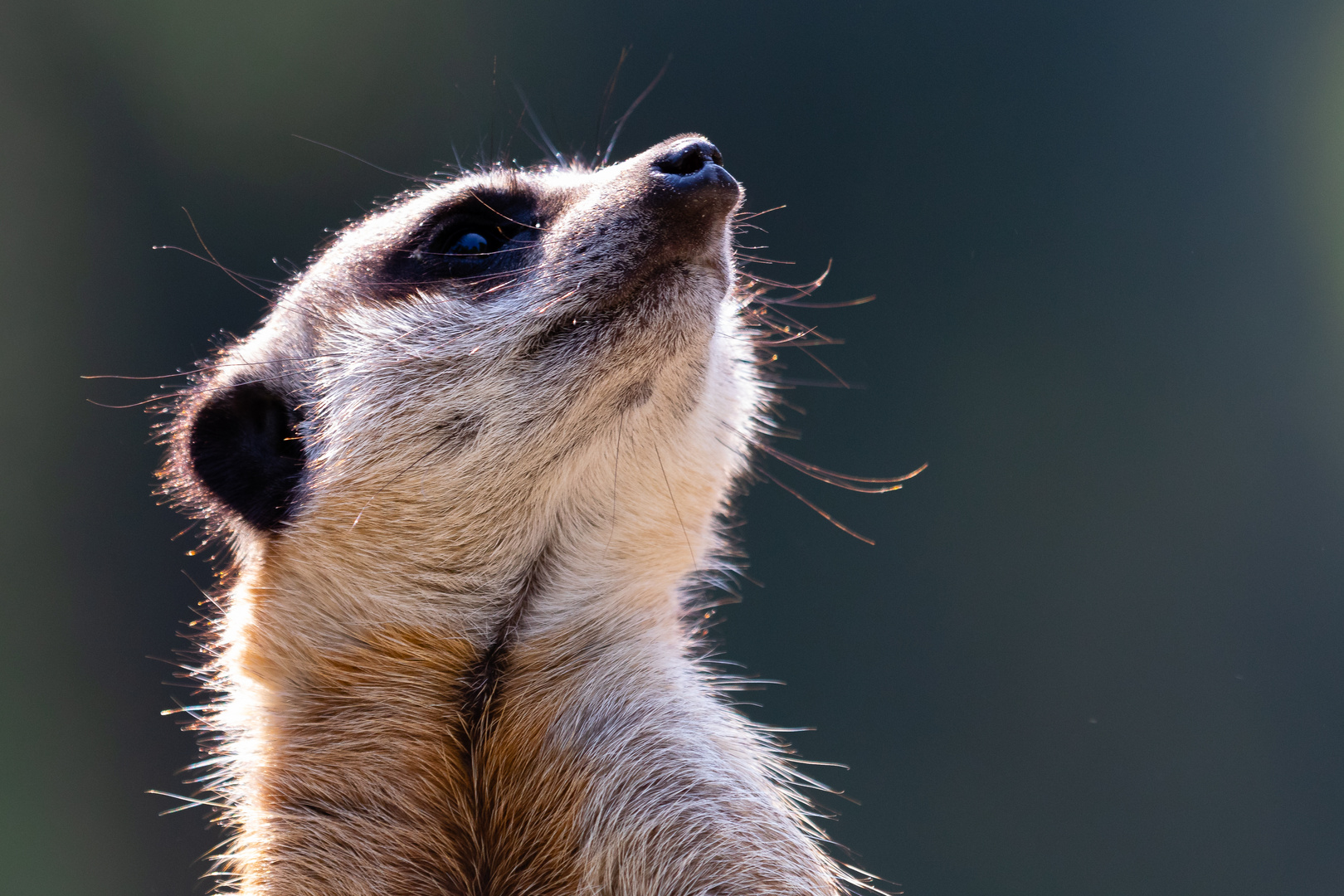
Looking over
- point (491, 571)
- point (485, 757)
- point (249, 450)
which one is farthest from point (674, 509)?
point (249, 450)

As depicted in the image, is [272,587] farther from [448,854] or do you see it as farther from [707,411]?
[707,411]

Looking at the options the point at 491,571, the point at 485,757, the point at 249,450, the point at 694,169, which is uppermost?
the point at 694,169

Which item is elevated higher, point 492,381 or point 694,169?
point 694,169

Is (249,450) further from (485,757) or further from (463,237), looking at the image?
(485,757)

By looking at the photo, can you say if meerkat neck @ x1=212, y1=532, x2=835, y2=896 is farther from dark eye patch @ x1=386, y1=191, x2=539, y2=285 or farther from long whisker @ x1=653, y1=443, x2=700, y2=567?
dark eye patch @ x1=386, y1=191, x2=539, y2=285

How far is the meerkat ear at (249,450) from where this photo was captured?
6.27 ft

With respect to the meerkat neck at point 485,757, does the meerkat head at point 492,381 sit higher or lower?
higher

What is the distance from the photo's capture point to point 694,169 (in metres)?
1.68

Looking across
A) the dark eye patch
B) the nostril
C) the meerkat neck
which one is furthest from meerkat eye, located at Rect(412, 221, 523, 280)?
the meerkat neck

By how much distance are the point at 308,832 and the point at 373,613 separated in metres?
0.37

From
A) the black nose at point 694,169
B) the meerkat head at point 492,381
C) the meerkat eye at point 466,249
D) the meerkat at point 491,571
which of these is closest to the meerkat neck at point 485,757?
the meerkat at point 491,571

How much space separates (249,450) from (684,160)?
3.19 feet

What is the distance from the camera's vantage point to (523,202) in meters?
2.03

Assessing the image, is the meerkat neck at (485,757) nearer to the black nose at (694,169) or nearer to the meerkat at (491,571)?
the meerkat at (491,571)
